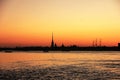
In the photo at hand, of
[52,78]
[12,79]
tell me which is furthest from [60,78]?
[12,79]

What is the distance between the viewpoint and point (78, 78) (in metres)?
39.5

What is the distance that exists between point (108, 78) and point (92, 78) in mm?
2031

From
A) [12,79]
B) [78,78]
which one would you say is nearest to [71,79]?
[78,78]

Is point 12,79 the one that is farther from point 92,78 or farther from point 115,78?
point 115,78

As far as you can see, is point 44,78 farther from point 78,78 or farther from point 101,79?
point 101,79

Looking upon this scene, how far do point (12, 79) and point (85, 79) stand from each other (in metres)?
9.09

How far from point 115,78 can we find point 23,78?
11776 millimetres

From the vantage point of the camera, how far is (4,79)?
38375mm

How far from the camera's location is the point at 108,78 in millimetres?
39312

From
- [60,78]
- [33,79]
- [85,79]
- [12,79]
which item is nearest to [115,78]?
[85,79]

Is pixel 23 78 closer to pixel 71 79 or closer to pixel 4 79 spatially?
pixel 4 79

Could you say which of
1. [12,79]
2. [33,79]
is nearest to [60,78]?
[33,79]

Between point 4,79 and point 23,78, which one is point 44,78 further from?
point 4,79

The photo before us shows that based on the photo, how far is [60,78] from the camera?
129 feet
